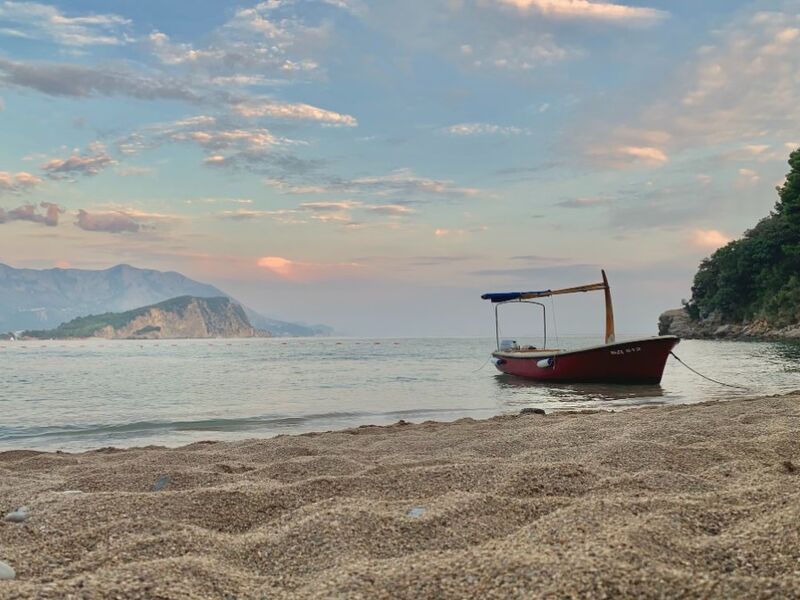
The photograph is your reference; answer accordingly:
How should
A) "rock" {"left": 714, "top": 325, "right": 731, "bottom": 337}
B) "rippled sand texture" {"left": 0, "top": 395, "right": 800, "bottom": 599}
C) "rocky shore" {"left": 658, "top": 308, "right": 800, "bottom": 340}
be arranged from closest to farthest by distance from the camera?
"rippled sand texture" {"left": 0, "top": 395, "right": 800, "bottom": 599}
"rocky shore" {"left": 658, "top": 308, "right": 800, "bottom": 340}
"rock" {"left": 714, "top": 325, "right": 731, "bottom": 337}

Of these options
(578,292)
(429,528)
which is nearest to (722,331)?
(578,292)

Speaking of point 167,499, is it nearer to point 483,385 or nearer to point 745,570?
point 745,570

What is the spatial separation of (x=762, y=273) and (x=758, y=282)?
9.12 feet

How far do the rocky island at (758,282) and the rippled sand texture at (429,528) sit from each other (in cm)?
7003

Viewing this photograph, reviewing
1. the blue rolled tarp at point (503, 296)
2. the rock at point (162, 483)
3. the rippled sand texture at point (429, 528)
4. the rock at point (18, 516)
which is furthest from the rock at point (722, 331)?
the rock at point (18, 516)

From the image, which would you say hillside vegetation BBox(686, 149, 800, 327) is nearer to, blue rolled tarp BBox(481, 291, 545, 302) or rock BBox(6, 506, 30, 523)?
blue rolled tarp BBox(481, 291, 545, 302)

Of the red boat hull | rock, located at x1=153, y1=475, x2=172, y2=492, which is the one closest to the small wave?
rock, located at x1=153, y1=475, x2=172, y2=492

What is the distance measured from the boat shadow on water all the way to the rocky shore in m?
55.9

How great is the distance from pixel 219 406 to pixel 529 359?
13708 millimetres

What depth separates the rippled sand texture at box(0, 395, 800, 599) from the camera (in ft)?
9.40

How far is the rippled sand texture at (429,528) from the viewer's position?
2.87m

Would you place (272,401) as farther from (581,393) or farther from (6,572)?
(6,572)

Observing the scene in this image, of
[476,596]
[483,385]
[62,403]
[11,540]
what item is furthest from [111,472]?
[483,385]

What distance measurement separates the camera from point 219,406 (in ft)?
66.4
